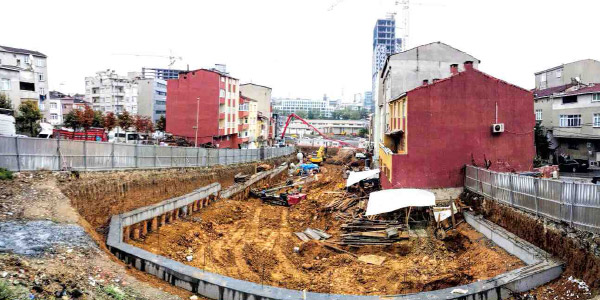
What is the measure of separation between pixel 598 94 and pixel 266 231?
32.3 m

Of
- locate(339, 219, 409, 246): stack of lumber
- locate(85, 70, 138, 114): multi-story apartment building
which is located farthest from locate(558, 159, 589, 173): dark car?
locate(85, 70, 138, 114): multi-story apartment building

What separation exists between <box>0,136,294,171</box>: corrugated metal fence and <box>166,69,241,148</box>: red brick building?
15.3 m

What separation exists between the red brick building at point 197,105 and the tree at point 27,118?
12661mm

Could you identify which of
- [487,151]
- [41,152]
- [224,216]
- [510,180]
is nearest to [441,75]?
[487,151]

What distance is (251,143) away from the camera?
57.8 metres

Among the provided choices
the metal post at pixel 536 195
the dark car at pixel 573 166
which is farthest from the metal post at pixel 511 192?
the dark car at pixel 573 166

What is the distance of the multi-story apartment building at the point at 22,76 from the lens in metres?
40.2

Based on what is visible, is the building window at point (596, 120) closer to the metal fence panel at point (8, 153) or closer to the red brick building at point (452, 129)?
the red brick building at point (452, 129)

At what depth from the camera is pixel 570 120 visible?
37.3 metres

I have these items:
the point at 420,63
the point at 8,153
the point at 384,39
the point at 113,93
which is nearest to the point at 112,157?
the point at 8,153

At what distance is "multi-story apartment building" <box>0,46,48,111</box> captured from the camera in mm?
40219

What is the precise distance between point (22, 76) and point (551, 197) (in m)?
49.5

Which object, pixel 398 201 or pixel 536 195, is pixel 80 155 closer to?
pixel 398 201

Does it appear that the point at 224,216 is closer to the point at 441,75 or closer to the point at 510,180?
the point at 510,180
